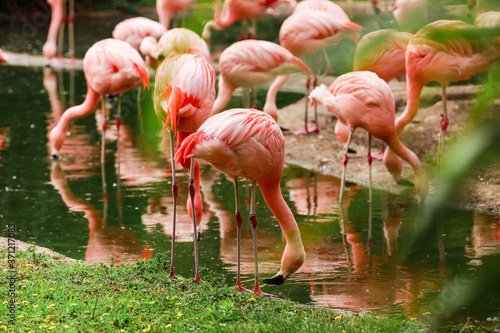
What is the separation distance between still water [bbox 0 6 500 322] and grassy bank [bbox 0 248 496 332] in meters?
0.36

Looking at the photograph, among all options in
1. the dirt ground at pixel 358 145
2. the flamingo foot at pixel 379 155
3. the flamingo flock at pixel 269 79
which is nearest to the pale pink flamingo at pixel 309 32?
the flamingo flock at pixel 269 79

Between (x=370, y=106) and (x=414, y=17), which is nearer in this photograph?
(x=414, y=17)

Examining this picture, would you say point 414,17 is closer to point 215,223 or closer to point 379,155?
point 215,223

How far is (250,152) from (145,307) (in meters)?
1.07

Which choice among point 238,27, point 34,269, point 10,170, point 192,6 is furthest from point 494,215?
point 238,27

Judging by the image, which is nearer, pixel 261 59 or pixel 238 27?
pixel 261 59

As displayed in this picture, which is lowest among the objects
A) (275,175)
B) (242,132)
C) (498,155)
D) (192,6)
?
(275,175)

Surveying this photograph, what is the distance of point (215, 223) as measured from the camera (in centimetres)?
592

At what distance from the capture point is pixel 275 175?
4.12 metres

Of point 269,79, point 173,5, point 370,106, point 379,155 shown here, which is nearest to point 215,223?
point 370,106

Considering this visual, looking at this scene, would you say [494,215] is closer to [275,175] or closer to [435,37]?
[275,175]

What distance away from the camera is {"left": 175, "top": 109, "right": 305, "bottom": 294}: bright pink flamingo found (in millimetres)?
3824

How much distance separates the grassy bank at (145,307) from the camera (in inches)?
138

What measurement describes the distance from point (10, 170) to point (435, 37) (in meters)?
7.45
